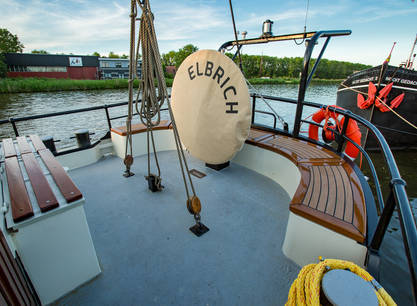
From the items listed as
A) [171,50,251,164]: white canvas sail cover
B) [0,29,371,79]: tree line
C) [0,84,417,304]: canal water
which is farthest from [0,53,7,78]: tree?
[171,50,251,164]: white canvas sail cover

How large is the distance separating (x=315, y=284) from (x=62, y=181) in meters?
1.85

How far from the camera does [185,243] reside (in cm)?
211

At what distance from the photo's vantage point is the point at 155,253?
1993 millimetres

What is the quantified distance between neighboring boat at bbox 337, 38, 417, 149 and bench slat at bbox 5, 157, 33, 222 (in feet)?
30.3

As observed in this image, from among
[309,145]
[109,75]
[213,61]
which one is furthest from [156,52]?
[109,75]

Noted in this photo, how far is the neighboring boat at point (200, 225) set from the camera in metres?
1.38

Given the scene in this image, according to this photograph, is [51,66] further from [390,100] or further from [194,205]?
[194,205]

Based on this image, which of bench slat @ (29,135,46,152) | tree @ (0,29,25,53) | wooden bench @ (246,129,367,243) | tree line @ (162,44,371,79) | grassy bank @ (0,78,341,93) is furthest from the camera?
tree line @ (162,44,371,79)

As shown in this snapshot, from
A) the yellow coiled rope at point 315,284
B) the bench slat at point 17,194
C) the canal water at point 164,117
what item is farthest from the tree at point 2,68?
the yellow coiled rope at point 315,284

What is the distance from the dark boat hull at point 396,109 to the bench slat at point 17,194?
1023 centimetres

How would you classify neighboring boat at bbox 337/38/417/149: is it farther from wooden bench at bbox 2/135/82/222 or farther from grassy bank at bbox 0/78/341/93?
grassy bank at bbox 0/78/341/93

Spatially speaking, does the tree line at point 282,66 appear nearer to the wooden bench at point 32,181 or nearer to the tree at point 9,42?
the tree at point 9,42

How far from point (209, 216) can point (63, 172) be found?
5.06ft

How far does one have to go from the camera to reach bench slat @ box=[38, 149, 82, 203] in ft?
4.78
